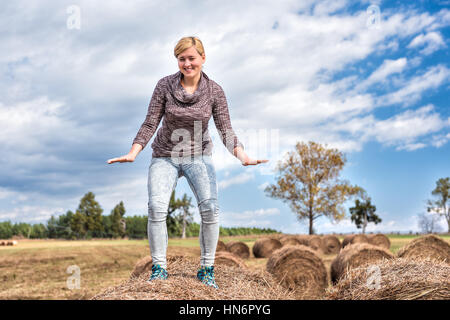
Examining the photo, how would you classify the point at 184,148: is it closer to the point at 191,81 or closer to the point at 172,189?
the point at 172,189

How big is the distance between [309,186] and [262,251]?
1735 cm

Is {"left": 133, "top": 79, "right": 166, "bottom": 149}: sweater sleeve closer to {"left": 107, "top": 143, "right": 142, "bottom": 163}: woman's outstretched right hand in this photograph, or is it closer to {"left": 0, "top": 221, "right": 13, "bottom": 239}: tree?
{"left": 107, "top": 143, "right": 142, "bottom": 163}: woman's outstretched right hand

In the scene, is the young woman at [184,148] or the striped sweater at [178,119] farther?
the striped sweater at [178,119]

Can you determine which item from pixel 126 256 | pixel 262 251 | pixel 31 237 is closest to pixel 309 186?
pixel 262 251

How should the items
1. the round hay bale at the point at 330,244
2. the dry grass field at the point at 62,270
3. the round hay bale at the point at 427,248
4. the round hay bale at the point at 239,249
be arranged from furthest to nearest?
the round hay bale at the point at 330,244, the round hay bale at the point at 239,249, the dry grass field at the point at 62,270, the round hay bale at the point at 427,248

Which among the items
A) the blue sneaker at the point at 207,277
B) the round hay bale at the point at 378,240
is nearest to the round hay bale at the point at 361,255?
the blue sneaker at the point at 207,277

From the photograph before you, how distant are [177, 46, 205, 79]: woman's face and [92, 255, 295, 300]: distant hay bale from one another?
6.47 feet

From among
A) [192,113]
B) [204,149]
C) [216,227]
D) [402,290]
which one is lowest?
[402,290]

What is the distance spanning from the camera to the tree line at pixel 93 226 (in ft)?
171

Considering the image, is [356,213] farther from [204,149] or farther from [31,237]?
[204,149]

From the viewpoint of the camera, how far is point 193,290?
3.48 meters

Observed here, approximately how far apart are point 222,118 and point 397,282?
8.38 feet

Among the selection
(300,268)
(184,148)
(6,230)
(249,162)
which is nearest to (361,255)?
(300,268)

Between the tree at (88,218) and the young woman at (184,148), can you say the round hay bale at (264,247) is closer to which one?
the young woman at (184,148)
